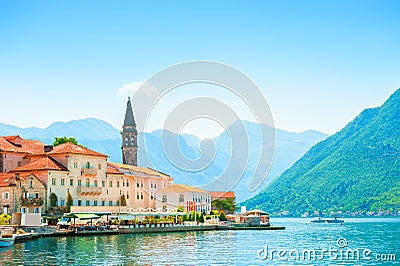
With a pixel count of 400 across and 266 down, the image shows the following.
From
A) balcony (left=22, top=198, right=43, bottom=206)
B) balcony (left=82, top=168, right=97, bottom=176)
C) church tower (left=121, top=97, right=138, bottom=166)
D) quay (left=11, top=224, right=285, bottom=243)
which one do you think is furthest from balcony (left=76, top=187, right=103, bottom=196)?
church tower (left=121, top=97, right=138, bottom=166)

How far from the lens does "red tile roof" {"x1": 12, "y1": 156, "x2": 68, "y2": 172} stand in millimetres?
90975

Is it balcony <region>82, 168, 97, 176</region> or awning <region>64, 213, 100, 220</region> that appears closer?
awning <region>64, 213, 100, 220</region>

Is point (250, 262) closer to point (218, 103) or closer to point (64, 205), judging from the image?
point (218, 103)

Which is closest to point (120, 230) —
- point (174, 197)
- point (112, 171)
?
point (112, 171)

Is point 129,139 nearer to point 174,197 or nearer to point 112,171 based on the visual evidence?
point 174,197

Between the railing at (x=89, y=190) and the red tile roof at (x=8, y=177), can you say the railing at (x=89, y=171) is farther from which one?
the red tile roof at (x=8, y=177)

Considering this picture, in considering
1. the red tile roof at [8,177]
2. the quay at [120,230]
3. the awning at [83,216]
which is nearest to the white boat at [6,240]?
the quay at [120,230]

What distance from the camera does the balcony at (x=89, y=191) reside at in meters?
95.6

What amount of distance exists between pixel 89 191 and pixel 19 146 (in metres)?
13.2

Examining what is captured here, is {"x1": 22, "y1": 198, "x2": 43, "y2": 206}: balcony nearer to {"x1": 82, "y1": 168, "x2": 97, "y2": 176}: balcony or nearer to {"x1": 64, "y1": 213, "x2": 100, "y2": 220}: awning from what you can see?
{"x1": 64, "y1": 213, "x2": 100, "y2": 220}: awning

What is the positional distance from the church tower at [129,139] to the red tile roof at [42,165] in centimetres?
4557

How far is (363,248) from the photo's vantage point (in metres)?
65.1

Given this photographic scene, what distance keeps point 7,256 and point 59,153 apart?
45.4m

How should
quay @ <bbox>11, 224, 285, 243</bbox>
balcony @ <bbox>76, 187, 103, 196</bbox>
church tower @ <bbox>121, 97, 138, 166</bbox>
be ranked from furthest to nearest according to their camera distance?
church tower @ <bbox>121, 97, 138, 166</bbox> → balcony @ <bbox>76, 187, 103, 196</bbox> → quay @ <bbox>11, 224, 285, 243</bbox>
